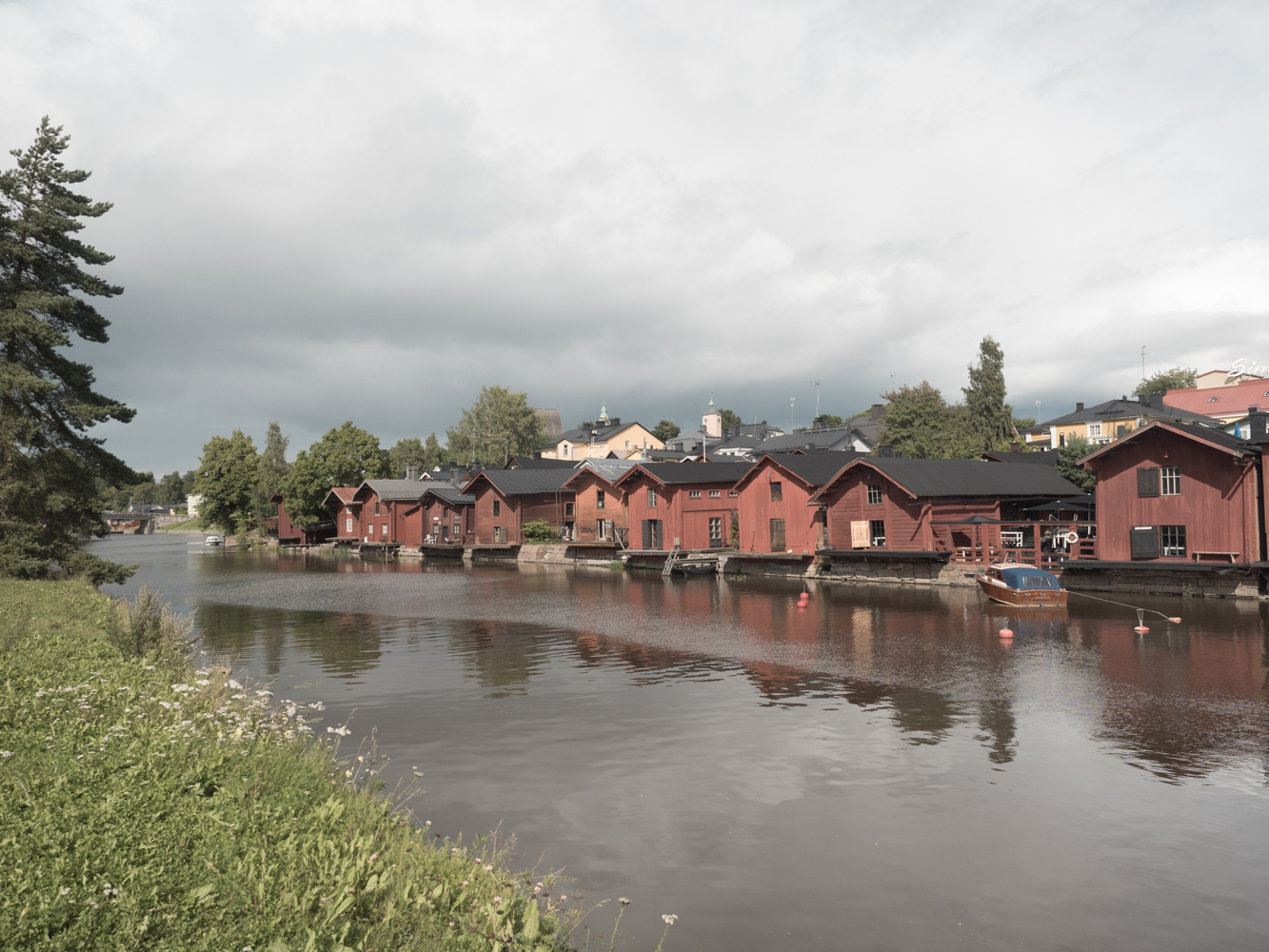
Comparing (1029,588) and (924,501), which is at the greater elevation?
(924,501)

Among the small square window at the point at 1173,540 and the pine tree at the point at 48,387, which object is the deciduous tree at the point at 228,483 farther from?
the small square window at the point at 1173,540

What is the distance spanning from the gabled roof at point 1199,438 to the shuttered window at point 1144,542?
13.9ft

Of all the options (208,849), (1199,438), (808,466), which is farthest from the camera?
(808,466)

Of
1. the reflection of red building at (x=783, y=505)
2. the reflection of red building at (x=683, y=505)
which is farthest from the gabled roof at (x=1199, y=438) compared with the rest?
the reflection of red building at (x=683, y=505)

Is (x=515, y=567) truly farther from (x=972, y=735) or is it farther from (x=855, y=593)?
(x=972, y=735)

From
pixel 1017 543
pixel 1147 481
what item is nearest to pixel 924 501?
pixel 1017 543

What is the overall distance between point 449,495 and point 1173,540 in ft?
224

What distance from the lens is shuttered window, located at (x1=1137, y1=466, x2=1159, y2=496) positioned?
4162cm

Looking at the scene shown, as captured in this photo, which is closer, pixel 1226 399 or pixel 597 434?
pixel 1226 399

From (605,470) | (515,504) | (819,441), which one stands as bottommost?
(515,504)

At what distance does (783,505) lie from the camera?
58625mm

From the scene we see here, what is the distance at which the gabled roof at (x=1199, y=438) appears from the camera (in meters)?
38.0

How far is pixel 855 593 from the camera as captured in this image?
4609cm

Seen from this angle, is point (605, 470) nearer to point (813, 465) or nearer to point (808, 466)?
point (813, 465)
